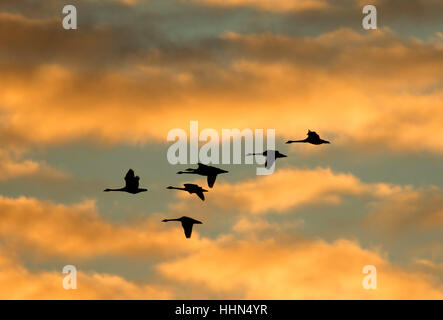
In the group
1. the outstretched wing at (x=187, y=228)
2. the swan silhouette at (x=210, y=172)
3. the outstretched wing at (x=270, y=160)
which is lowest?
the outstretched wing at (x=187, y=228)

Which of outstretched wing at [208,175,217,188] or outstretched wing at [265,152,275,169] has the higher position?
outstretched wing at [265,152,275,169]

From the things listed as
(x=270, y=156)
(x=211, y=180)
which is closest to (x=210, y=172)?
(x=211, y=180)

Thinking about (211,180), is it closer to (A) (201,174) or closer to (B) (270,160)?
(A) (201,174)

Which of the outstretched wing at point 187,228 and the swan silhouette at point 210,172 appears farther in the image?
the outstretched wing at point 187,228

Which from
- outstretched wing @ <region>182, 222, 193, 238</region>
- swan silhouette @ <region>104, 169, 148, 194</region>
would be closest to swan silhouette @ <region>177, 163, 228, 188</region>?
swan silhouette @ <region>104, 169, 148, 194</region>

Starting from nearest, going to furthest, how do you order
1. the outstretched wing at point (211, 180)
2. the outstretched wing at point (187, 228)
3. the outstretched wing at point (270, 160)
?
the outstretched wing at point (211, 180), the outstretched wing at point (270, 160), the outstretched wing at point (187, 228)

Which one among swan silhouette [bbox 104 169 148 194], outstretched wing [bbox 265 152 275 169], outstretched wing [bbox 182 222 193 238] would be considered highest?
outstretched wing [bbox 265 152 275 169]

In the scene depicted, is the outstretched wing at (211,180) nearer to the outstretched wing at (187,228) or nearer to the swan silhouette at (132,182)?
the swan silhouette at (132,182)

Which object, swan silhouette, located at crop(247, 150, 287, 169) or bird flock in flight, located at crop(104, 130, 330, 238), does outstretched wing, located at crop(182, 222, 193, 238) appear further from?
swan silhouette, located at crop(247, 150, 287, 169)

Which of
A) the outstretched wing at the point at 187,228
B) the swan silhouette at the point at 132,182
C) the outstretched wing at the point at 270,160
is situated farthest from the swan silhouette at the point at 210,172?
the outstretched wing at the point at 187,228

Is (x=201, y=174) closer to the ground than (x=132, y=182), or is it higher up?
higher up
